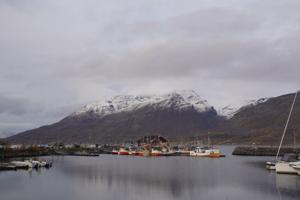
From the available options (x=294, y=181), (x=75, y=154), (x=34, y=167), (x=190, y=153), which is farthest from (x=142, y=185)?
(x=75, y=154)

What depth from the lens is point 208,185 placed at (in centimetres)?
4981

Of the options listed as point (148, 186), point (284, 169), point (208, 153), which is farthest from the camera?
point (208, 153)

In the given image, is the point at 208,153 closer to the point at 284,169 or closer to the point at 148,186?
the point at 284,169

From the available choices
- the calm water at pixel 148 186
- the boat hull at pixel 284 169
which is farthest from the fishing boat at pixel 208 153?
the boat hull at pixel 284 169

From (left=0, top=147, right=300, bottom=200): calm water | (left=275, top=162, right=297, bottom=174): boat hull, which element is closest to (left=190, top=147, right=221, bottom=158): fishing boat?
(left=0, top=147, right=300, bottom=200): calm water

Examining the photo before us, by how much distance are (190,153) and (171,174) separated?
63.2 metres

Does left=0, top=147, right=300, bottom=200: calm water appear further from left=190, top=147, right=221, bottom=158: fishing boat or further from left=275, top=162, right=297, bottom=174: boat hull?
left=190, top=147, right=221, bottom=158: fishing boat

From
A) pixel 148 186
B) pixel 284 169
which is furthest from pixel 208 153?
pixel 148 186

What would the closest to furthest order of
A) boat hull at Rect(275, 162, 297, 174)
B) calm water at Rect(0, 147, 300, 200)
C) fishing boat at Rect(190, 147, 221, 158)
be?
calm water at Rect(0, 147, 300, 200) → boat hull at Rect(275, 162, 297, 174) → fishing boat at Rect(190, 147, 221, 158)

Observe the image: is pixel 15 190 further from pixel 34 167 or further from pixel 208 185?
pixel 34 167

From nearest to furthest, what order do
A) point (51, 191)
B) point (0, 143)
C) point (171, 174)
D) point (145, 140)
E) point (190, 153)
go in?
point (51, 191) < point (171, 174) < point (190, 153) < point (0, 143) < point (145, 140)

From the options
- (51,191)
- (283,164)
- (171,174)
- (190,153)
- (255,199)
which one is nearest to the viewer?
(255,199)

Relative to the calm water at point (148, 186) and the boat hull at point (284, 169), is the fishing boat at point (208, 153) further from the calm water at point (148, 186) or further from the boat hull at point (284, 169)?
the boat hull at point (284, 169)

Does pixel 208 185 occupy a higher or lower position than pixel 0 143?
lower
